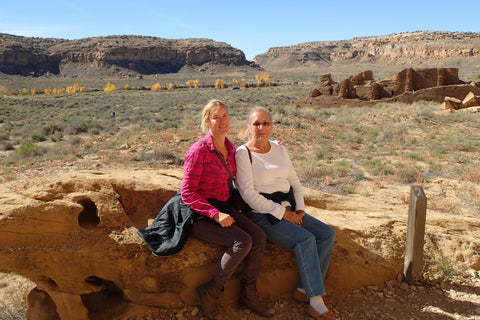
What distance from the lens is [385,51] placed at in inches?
3964

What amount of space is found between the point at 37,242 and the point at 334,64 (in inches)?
4424

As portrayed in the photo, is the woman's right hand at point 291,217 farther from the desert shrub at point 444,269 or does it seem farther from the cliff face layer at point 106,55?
the cliff face layer at point 106,55

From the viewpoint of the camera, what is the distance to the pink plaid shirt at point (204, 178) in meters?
2.88

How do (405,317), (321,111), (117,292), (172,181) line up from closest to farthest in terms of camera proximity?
(405,317) → (117,292) → (172,181) → (321,111)

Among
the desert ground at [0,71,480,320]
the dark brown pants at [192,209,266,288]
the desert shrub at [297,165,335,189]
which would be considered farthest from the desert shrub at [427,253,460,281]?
the desert shrub at [297,165,335,189]

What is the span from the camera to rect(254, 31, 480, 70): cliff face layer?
79.6m

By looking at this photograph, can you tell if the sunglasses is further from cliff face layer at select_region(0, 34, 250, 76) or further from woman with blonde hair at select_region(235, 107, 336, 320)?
cliff face layer at select_region(0, 34, 250, 76)

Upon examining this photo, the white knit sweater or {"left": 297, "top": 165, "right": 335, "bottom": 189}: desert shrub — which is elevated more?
the white knit sweater

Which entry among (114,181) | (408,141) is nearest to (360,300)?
(114,181)

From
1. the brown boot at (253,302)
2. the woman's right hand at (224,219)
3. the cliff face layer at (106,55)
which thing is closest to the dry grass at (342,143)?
the brown boot at (253,302)

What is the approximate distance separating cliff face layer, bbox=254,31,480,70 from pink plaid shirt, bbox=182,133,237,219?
280 ft

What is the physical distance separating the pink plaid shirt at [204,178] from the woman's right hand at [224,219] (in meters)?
0.04

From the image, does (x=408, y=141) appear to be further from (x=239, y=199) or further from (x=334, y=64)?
(x=334, y=64)

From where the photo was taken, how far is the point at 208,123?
314 centimetres
